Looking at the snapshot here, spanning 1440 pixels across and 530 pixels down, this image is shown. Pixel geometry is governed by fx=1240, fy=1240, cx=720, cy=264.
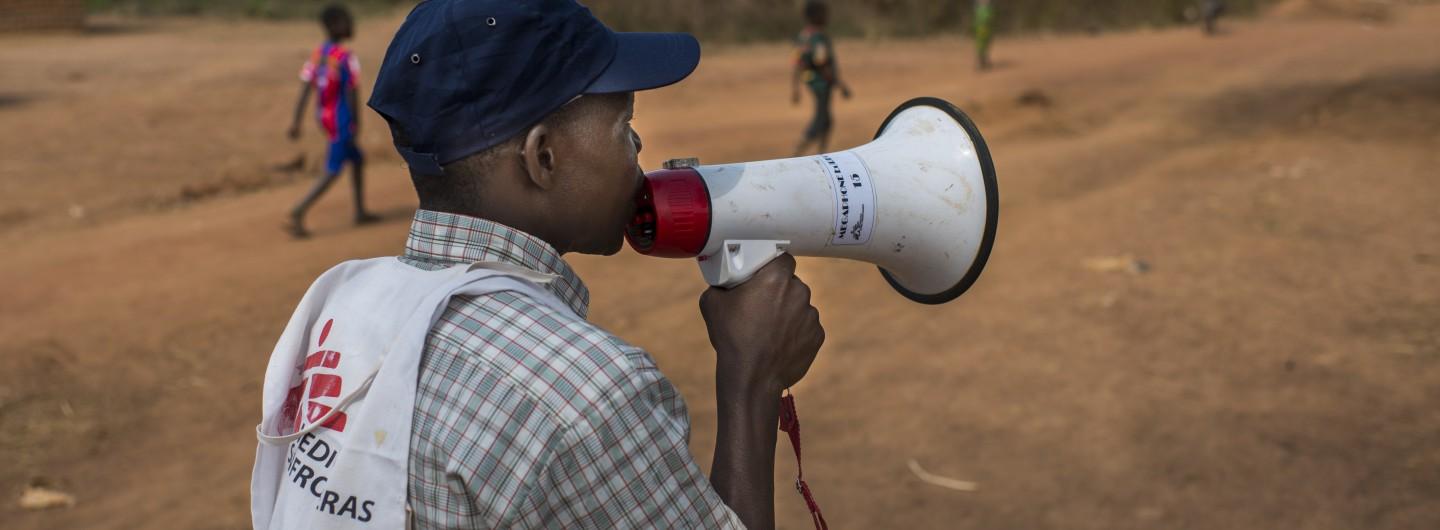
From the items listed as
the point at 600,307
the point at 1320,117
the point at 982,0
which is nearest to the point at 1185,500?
the point at 600,307

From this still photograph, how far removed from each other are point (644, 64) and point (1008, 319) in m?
4.57

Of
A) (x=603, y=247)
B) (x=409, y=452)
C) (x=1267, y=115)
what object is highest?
(x=603, y=247)

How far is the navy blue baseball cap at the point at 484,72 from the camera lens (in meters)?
1.51

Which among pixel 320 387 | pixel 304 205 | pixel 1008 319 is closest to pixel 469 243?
pixel 320 387

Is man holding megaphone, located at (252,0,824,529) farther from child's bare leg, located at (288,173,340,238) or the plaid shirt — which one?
child's bare leg, located at (288,173,340,238)

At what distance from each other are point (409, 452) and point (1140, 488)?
341 centimetres

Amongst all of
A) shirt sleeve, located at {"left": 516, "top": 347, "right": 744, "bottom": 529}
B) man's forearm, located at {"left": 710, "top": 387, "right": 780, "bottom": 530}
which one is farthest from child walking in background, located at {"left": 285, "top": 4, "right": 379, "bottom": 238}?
shirt sleeve, located at {"left": 516, "top": 347, "right": 744, "bottom": 529}

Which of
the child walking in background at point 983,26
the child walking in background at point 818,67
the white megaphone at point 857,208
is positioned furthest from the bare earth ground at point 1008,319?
the child walking in background at point 983,26

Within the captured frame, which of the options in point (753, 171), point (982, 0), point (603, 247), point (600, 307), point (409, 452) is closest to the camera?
point (409, 452)

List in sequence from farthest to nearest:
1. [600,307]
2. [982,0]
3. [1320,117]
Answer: [982,0] → [1320,117] → [600,307]

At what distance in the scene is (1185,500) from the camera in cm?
416

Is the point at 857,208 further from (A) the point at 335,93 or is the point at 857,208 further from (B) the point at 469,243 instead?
(A) the point at 335,93

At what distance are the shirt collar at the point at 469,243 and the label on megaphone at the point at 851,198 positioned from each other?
1.82 ft

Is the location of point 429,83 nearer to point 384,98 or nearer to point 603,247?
point 384,98
